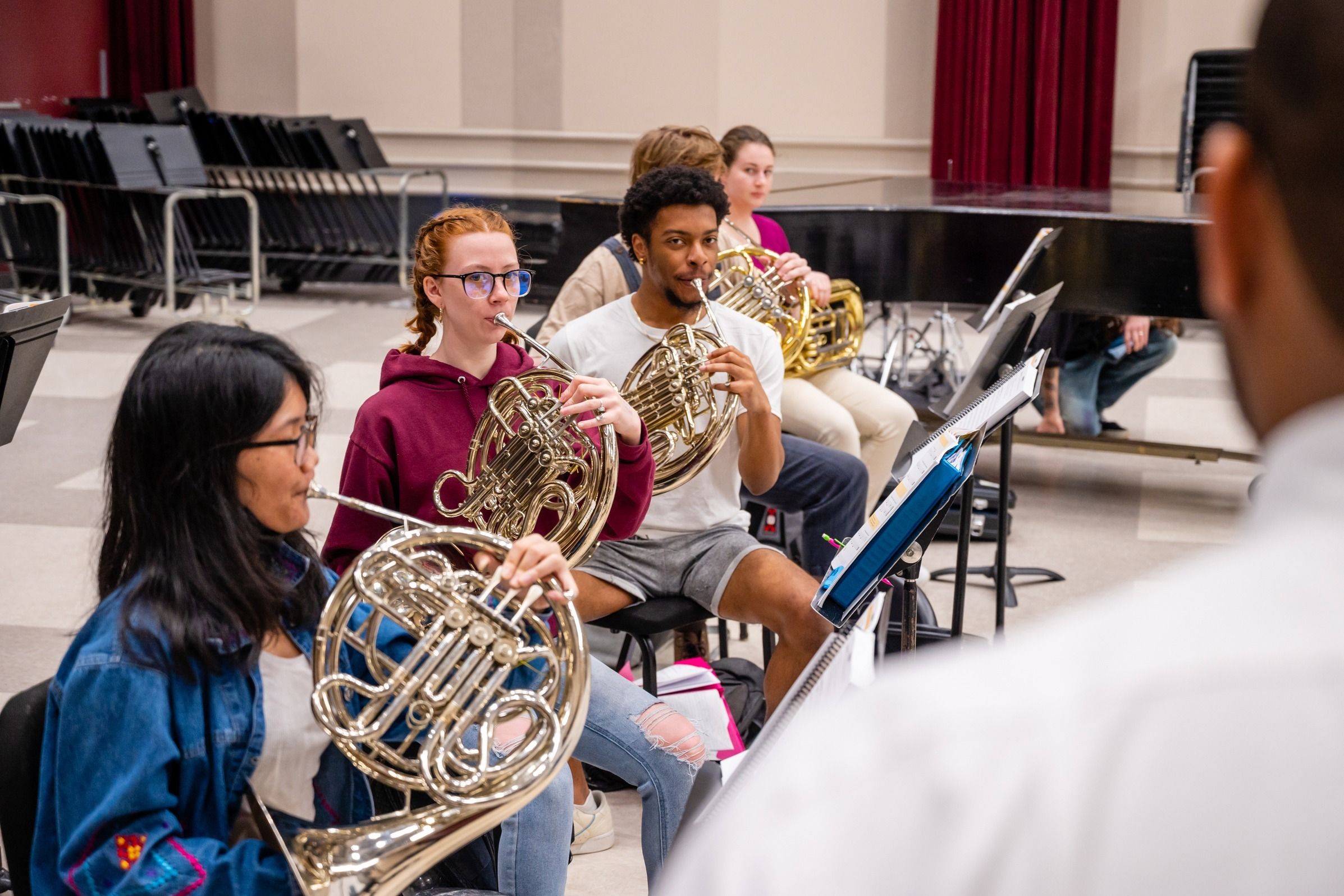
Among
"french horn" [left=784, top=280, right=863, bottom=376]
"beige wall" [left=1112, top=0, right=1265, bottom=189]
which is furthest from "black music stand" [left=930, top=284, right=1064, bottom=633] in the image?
"beige wall" [left=1112, top=0, right=1265, bottom=189]

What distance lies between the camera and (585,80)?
9508 millimetres

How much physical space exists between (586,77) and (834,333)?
18.9ft

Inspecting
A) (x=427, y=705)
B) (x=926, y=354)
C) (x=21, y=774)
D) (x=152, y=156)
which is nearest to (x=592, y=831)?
(x=427, y=705)

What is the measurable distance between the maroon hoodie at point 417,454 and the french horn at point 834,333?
63.0 inches

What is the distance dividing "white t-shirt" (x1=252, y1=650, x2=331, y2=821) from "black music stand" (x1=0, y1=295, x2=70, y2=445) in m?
1.44

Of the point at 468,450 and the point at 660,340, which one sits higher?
the point at 660,340

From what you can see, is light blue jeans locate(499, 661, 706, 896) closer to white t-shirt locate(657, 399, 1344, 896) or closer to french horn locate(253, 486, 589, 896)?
french horn locate(253, 486, 589, 896)

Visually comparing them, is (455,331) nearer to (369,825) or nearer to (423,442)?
(423,442)

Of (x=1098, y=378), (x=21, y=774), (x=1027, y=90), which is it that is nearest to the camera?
(x=21, y=774)

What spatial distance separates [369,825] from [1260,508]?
1183mm

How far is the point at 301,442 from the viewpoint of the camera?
62.0 inches

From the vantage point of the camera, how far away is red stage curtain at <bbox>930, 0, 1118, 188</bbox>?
8.53 meters

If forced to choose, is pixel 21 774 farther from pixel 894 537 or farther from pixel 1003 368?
pixel 1003 368

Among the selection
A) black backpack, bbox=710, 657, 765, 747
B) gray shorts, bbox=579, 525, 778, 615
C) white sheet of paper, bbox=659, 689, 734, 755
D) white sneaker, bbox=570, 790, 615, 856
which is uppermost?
gray shorts, bbox=579, 525, 778, 615
